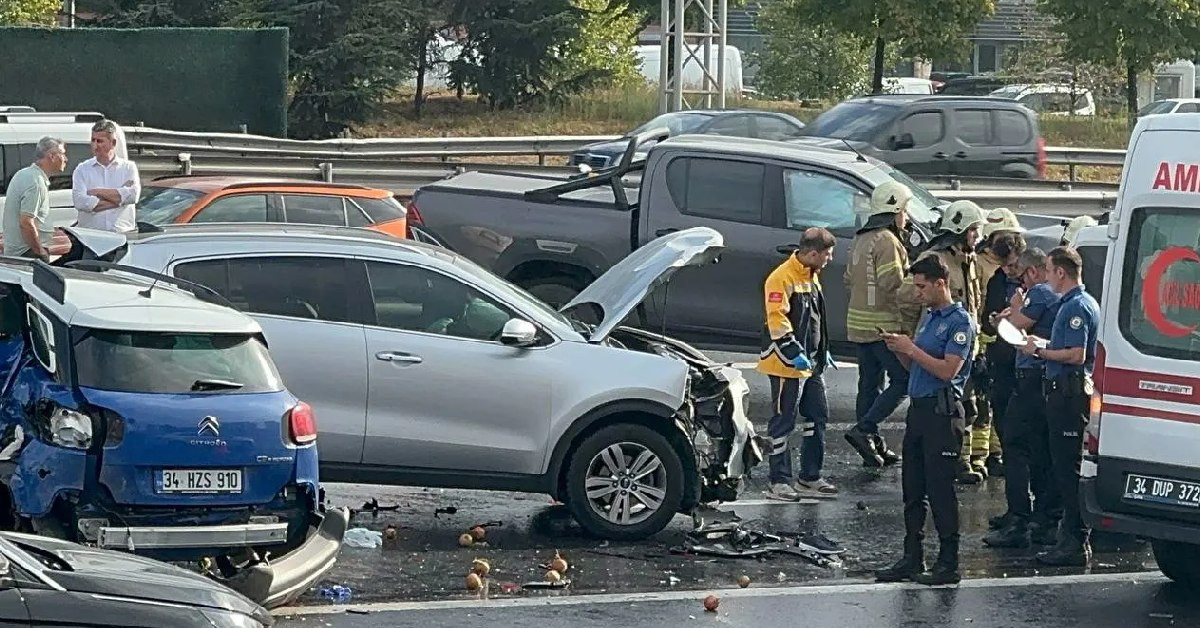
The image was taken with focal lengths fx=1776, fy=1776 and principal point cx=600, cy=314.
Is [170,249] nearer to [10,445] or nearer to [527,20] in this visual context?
[10,445]

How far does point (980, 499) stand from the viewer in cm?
1141

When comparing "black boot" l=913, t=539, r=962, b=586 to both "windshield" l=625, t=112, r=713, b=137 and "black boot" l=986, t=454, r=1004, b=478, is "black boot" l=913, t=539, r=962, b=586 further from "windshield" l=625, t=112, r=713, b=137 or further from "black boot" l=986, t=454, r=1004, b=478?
"windshield" l=625, t=112, r=713, b=137

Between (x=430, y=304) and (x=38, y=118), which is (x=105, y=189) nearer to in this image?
(x=38, y=118)

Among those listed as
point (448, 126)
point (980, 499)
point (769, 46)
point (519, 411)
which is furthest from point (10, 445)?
point (769, 46)

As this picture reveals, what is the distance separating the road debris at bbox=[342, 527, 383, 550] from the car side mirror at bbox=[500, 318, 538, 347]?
1243 millimetres

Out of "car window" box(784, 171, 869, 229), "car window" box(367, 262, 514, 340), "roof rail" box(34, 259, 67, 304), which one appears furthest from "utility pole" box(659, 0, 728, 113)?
"roof rail" box(34, 259, 67, 304)

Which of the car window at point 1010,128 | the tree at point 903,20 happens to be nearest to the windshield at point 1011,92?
the tree at point 903,20

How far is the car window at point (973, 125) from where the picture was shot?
25.0m

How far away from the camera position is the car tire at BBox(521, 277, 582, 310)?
44.8 ft

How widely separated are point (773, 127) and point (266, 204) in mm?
13072

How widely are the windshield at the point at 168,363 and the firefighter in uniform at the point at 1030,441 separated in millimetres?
4483

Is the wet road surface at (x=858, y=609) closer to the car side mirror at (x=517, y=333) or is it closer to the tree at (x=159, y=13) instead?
the car side mirror at (x=517, y=333)

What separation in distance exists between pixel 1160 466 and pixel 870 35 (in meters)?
30.5

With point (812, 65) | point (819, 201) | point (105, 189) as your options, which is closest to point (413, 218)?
point (105, 189)
